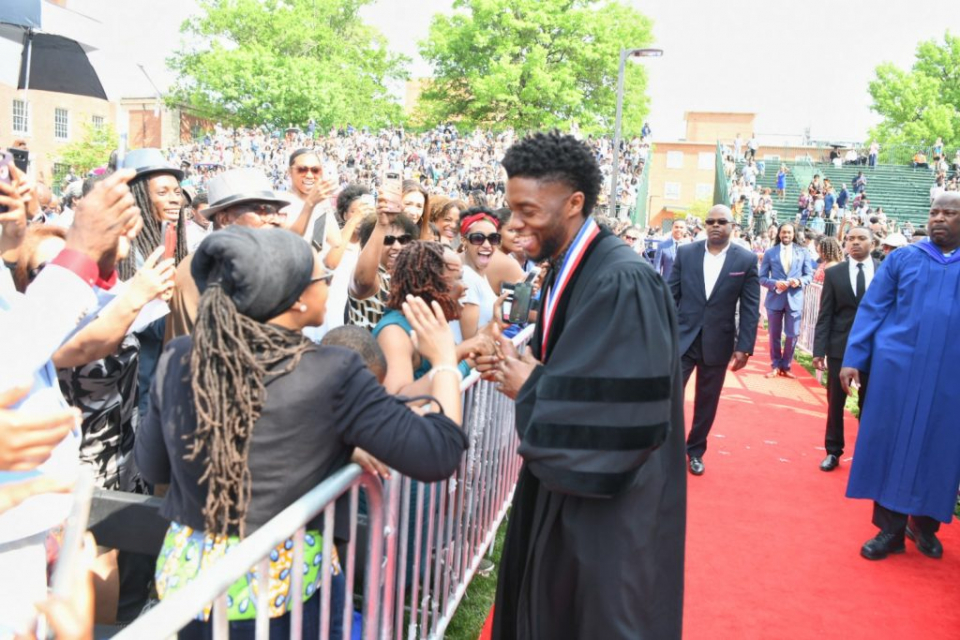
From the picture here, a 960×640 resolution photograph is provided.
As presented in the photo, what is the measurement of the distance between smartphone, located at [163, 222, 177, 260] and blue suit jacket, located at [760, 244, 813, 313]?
8.72 meters

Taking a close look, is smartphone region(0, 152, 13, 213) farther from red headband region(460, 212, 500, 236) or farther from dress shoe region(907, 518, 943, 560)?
dress shoe region(907, 518, 943, 560)

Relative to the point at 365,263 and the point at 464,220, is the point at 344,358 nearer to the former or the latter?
the point at 365,263

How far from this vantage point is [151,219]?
12.2 feet

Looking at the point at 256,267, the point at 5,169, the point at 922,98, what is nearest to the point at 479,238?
the point at 5,169

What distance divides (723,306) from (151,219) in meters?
4.22

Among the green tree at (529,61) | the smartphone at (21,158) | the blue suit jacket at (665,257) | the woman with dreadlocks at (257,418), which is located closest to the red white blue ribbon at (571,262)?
the woman with dreadlocks at (257,418)

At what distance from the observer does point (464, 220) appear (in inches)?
205

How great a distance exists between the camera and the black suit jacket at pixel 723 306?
19.2 ft

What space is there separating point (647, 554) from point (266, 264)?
4.72ft

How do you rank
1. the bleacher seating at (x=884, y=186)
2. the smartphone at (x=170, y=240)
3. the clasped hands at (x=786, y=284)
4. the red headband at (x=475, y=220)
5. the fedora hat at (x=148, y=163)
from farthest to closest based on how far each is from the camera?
the bleacher seating at (x=884, y=186), the clasped hands at (x=786, y=284), the red headband at (x=475, y=220), the fedora hat at (x=148, y=163), the smartphone at (x=170, y=240)

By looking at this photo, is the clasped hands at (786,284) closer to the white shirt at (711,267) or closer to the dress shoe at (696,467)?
the white shirt at (711,267)

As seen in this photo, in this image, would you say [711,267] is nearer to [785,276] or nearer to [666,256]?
[785,276]

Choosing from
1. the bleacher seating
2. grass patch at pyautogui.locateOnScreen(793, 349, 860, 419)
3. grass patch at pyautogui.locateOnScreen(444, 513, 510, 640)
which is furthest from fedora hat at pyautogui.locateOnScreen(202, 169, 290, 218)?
the bleacher seating

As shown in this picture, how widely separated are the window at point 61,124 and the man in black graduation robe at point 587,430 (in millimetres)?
45426
